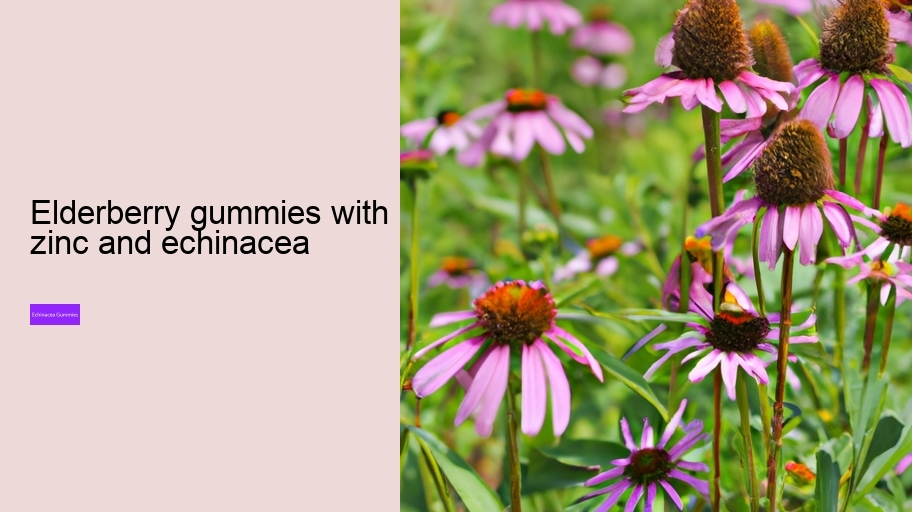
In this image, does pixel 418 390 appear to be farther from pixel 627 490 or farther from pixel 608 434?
pixel 608 434

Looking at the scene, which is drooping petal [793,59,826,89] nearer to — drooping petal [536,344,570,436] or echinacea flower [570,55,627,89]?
drooping petal [536,344,570,436]

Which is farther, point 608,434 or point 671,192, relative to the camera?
point 671,192

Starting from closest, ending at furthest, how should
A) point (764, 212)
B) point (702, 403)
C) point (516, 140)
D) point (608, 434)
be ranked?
point (764, 212), point (702, 403), point (608, 434), point (516, 140)

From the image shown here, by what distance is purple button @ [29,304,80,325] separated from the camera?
70cm

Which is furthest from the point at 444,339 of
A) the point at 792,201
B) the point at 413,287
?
the point at 792,201

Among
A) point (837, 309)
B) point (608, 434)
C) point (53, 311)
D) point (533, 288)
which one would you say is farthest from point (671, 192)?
point (53, 311)

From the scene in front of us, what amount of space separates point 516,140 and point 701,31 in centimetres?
66

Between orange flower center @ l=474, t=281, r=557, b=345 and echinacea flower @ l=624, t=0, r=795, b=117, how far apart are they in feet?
0.47

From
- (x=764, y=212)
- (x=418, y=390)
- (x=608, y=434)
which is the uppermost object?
(x=764, y=212)

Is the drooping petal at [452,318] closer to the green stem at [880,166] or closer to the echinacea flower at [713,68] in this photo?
the echinacea flower at [713,68]

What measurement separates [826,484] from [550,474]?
0.72 ft

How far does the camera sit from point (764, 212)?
58 centimetres

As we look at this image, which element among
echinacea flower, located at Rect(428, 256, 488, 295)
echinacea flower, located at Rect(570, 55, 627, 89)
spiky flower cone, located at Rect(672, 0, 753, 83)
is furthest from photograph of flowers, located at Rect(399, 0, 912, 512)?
echinacea flower, located at Rect(570, 55, 627, 89)

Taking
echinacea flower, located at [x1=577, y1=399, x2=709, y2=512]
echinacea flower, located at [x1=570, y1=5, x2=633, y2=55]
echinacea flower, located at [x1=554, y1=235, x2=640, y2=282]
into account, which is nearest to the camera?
echinacea flower, located at [x1=577, y1=399, x2=709, y2=512]
